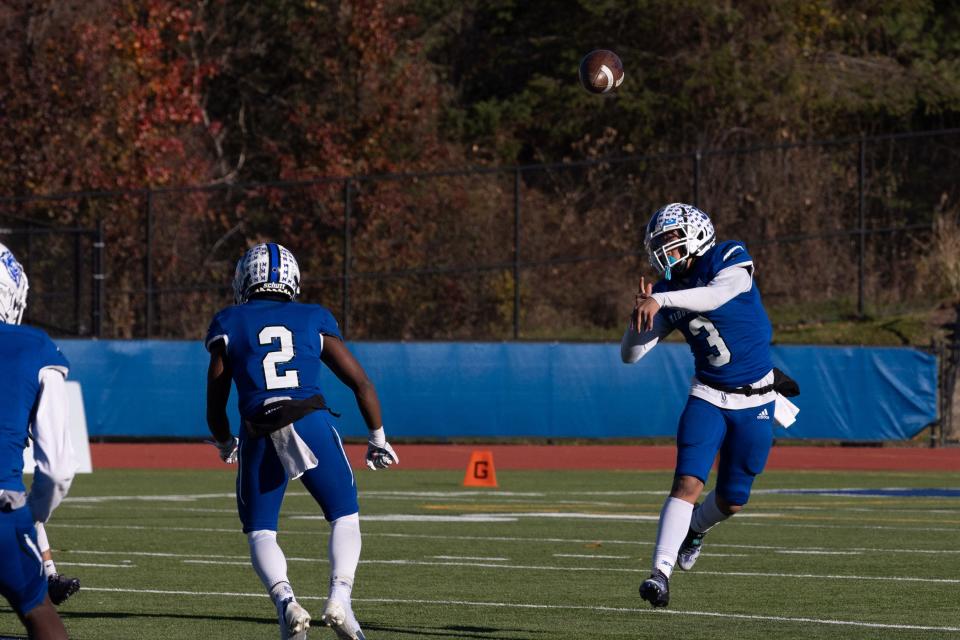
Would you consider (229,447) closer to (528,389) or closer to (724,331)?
(724,331)

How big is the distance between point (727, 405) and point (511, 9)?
1372 inches

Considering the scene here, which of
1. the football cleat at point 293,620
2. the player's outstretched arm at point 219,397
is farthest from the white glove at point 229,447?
the football cleat at point 293,620

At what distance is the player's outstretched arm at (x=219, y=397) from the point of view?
794 centimetres

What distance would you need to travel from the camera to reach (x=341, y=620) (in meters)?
7.39

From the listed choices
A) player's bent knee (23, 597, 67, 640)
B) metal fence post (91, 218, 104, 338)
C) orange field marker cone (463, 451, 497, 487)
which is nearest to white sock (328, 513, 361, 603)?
player's bent knee (23, 597, 67, 640)

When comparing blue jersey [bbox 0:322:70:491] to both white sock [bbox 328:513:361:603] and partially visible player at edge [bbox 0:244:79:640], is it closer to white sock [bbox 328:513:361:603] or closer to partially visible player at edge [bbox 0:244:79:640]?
partially visible player at edge [bbox 0:244:79:640]

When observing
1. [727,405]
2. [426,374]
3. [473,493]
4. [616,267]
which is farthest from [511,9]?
[727,405]

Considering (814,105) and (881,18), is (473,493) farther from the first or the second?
(881,18)

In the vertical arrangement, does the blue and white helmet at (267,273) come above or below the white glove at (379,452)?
above

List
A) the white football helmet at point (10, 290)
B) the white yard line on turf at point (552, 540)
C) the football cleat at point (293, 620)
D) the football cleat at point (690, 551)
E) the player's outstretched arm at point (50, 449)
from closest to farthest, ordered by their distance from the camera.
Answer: the player's outstretched arm at point (50, 449) < the white football helmet at point (10, 290) < the football cleat at point (293, 620) < the football cleat at point (690, 551) < the white yard line on turf at point (552, 540)

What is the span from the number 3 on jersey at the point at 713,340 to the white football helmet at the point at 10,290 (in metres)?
4.31

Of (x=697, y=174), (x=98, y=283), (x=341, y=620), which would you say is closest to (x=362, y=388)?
(x=341, y=620)

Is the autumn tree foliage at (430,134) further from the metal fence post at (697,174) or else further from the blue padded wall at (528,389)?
the blue padded wall at (528,389)

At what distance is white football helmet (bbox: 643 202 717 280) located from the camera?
31.1 feet
